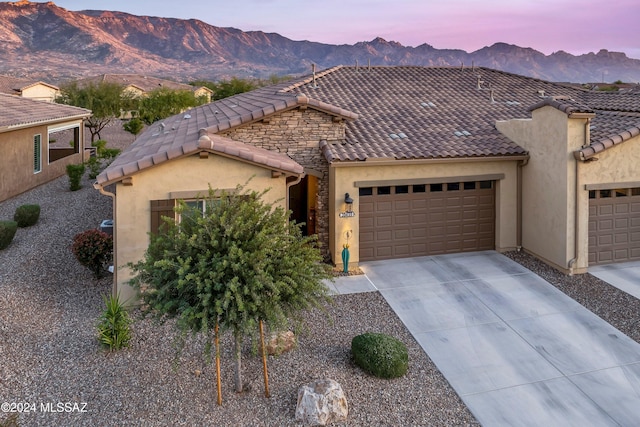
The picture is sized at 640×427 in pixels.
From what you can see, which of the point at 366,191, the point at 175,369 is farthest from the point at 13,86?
the point at 175,369

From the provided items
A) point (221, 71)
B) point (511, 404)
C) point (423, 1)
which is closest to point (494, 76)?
point (423, 1)

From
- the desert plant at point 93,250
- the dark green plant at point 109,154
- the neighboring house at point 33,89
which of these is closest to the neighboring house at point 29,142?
the dark green plant at point 109,154

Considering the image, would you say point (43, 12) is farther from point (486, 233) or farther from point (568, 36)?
point (486, 233)

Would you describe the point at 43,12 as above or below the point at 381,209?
above

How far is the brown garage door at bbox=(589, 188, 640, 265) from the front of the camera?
551 inches

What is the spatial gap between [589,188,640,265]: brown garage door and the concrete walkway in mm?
2311

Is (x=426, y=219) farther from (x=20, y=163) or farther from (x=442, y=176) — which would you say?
(x=20, y=163)

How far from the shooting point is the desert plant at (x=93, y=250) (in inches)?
484

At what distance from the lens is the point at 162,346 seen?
9453 millimetres

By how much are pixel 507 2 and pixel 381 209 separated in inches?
1059

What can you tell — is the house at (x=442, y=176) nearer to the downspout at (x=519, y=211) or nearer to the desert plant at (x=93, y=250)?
the downspout at (x=519, y=211)

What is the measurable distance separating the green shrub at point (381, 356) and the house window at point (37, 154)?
67.1 feet

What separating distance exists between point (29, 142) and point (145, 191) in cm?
1423

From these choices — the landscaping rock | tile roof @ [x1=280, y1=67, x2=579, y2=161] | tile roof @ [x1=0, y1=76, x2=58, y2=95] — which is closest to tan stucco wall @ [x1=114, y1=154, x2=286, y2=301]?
tile roof @ [x1=280, y1=67, x2=579, y2=161]
